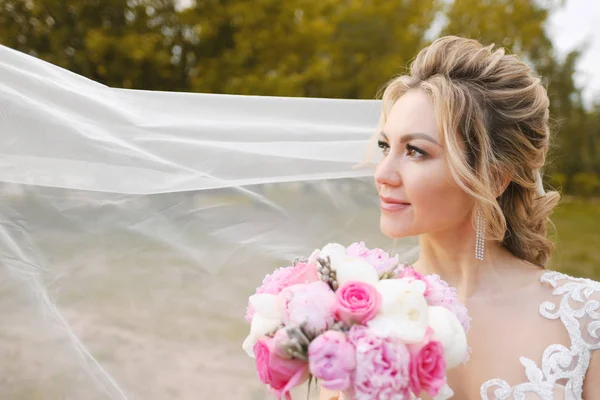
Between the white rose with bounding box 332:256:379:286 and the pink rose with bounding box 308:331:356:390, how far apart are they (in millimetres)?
230

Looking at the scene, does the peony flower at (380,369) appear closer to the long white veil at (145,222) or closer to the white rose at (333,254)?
the white rose at (333,254)

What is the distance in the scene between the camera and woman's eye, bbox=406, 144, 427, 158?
263 cm

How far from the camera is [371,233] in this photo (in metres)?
3.72

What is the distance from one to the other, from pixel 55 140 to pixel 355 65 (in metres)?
16.1

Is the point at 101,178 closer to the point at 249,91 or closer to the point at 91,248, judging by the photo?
the point at 91,248

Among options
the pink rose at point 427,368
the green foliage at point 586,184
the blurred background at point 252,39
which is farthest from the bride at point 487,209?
the green foliage at point 586,184

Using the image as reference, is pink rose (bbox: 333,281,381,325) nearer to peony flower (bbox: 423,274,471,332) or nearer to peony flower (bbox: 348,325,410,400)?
peony flower (bbox: 348,325,410,400)

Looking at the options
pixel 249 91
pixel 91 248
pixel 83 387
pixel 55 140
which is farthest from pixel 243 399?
pixel 249 91

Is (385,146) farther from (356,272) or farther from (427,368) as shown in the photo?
(427,368)

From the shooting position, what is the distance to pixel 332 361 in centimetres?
180

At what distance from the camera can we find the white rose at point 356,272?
1992 mm

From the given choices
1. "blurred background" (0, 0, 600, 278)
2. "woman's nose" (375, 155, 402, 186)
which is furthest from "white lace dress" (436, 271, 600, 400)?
"blurred background" (0, 0, 600, 278)

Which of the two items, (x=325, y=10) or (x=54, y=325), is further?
(x=325, y=10)

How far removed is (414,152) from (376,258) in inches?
25.5
